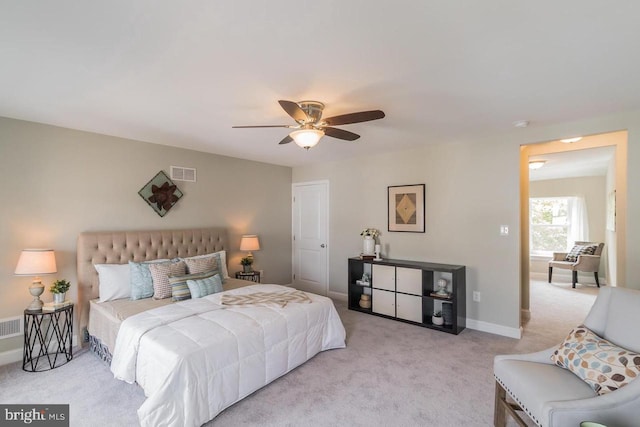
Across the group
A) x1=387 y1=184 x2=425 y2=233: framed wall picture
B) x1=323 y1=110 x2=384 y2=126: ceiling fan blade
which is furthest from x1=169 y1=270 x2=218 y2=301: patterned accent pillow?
x1=387 y1=184 x2=425 y2=233: framed wall picture

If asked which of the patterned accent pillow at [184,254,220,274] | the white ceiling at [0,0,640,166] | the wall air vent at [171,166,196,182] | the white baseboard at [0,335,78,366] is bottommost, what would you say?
the white baseboard at [0,335,78,366]

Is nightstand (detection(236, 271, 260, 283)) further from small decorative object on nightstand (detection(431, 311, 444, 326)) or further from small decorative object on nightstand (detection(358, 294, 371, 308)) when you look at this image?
small decorative object on nightstand (detection(431, 311, 444, 326))

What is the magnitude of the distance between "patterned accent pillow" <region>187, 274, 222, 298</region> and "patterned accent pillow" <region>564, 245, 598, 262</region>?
717 centimetres

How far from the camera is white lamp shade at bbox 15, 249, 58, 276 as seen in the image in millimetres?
2748

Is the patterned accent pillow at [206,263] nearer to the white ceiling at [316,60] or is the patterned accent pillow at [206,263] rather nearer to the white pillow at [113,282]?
the white pillow at [113,282]

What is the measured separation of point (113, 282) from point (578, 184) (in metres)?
9.28

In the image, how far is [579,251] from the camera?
20.7 ft

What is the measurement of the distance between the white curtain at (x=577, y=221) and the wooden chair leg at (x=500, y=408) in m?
6.87

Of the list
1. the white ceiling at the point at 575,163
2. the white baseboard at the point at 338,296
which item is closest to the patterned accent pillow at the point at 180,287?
the white baseboard at the point at 338,296

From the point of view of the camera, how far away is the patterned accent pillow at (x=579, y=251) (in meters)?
6.14

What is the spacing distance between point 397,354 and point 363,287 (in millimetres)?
1628

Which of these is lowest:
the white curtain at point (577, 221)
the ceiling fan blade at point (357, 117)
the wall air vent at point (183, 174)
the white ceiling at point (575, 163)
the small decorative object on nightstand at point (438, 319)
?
the small decorative object on nightstand at point (438, 319)

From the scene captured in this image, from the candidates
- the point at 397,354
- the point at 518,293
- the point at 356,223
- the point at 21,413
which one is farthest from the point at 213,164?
the point at 518,293

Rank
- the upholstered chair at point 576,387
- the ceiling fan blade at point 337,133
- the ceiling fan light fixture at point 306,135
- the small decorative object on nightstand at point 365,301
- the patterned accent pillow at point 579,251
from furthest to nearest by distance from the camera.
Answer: the patterned accent pillow at point 579,251
the small decorative object on nightstand at point 365,301
the ceiling fan blade at point 337,133
the ceiling fan light fixture at point 306,135
the upholstered chair at point 576,387
